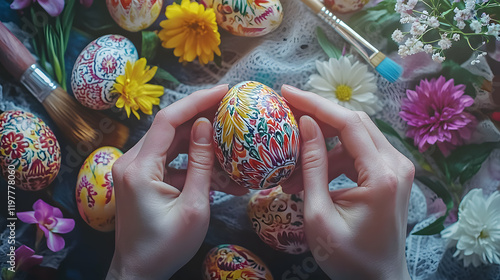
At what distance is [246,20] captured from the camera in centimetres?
85

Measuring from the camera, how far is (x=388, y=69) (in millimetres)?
876

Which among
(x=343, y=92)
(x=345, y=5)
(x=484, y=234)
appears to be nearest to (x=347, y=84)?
(x=343, y=92)

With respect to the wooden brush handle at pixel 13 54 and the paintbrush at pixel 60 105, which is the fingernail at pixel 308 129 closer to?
the paintbrush at pixel 60 105

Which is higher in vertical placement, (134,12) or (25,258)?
(134,12)

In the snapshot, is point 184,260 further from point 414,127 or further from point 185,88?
point 414,127

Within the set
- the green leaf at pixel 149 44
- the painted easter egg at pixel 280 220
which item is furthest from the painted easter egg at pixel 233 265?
the green leaf at pixel 149 44

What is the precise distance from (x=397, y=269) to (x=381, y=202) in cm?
13

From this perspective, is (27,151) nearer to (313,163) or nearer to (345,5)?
(313,163)

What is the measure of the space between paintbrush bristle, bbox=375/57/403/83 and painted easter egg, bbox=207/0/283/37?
205mm

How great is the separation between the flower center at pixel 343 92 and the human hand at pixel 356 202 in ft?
0.27

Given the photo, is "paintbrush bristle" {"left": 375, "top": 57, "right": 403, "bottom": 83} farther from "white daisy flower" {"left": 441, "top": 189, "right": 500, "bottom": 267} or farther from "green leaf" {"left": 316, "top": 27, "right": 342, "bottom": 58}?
"white daisy flower" {"left": 441, "top": 189, "right": 500, "bottom": 267}

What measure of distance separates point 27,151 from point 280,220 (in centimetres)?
46

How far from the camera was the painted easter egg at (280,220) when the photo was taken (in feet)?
2.70

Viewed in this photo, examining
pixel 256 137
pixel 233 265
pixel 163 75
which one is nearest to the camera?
pixel 256 137
